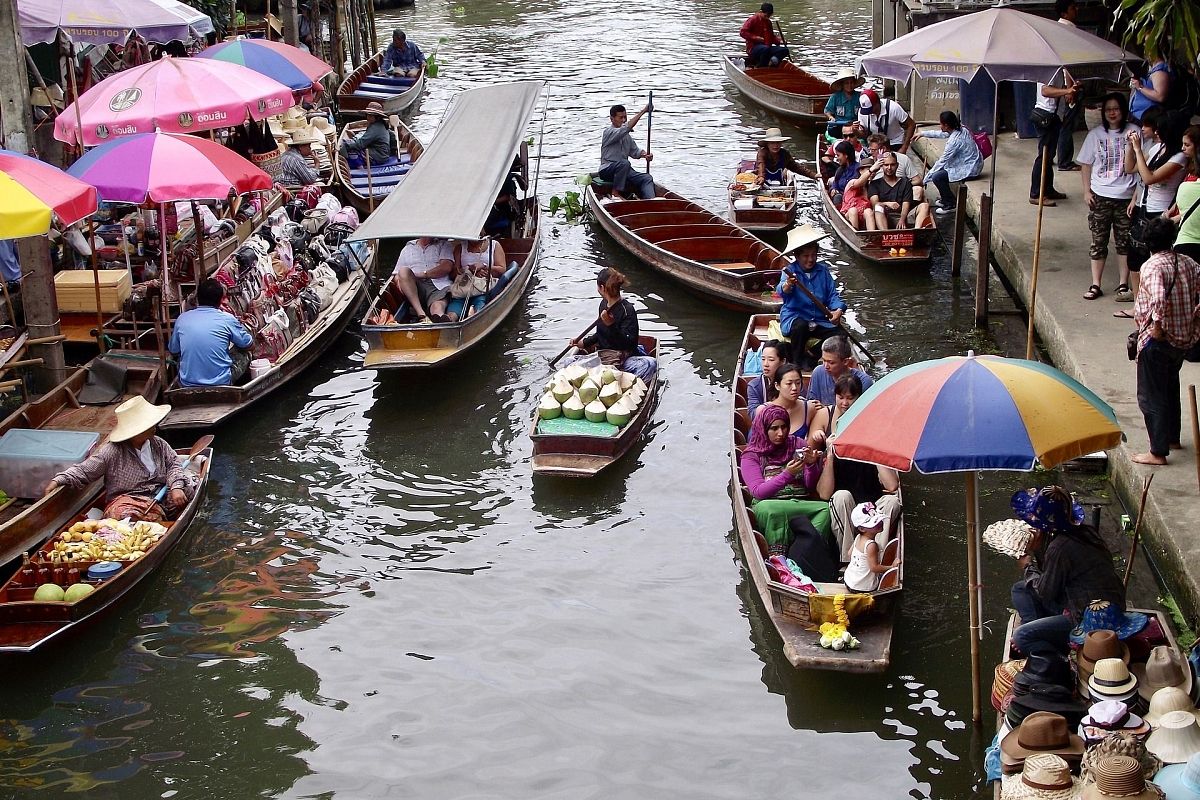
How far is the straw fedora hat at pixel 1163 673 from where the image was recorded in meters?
5.75

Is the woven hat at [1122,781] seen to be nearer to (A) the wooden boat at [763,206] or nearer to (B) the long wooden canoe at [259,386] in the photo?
(B) the long wooden canoe at [259,386]

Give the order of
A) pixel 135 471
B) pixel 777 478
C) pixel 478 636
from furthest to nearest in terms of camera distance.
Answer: pixel 135 471
pixel 777 478
pixel 478 636

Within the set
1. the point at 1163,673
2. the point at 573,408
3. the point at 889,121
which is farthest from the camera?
the point at 889,121

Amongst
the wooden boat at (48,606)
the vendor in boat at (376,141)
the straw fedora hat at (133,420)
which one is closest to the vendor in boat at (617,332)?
the straw fedora hat at (133,420)

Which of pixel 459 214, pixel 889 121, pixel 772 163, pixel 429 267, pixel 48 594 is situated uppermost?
pixel 889 121

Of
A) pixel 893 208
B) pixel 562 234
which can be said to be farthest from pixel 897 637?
pixel 562 234

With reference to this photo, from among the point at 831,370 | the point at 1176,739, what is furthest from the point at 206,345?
the point at 1176,739

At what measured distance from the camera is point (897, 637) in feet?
25.5

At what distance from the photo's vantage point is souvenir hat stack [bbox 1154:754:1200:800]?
4902 mm

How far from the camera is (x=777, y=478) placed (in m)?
8.23

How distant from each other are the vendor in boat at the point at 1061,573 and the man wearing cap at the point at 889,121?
11.4 metres

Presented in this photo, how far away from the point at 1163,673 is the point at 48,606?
599cm

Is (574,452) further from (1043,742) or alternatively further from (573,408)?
(1043,742)

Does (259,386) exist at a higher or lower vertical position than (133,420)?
lower
